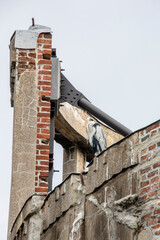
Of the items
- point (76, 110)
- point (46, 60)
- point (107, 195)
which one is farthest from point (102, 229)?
point (76, 110)

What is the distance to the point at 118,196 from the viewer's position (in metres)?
7.45

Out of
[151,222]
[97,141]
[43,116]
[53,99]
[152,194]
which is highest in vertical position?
[53,99]

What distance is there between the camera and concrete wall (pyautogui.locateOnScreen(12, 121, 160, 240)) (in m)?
6.99

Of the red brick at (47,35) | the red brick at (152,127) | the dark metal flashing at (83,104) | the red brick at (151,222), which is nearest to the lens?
the red brick at (151,222)

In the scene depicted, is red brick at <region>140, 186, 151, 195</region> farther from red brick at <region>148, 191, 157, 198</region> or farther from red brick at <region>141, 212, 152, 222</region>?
red brick at <region>141, 212, 152, 222</region>

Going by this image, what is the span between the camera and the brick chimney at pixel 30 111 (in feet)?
35.6

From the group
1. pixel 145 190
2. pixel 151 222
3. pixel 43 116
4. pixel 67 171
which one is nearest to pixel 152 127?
pixel 145 190

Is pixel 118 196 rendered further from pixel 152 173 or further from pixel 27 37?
pixel 27 37

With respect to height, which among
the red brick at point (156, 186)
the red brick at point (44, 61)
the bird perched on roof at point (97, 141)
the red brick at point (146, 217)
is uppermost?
the red brick at point (44, 61)

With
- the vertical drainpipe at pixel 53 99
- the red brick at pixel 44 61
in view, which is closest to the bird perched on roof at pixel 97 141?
the vertical drainpipe at pixel 53 99

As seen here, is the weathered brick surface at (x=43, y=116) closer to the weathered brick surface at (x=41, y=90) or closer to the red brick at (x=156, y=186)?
the weathered brick surface at (x=41, y=90)

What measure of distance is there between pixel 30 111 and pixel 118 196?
161 inches

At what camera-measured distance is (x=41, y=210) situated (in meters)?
9.51

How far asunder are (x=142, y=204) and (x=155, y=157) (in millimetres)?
415
